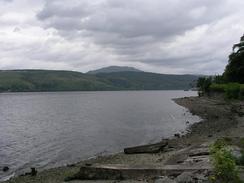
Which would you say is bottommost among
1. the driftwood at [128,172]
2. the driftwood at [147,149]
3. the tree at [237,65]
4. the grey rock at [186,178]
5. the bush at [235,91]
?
the driftwood at [147,149]

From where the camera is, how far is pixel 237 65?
106 meters

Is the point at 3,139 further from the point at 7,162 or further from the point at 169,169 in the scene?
the point at 169,169

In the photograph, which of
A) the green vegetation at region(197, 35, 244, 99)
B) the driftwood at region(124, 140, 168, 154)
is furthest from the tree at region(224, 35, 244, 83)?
the driftwood at region(124, 140, 168, 154)

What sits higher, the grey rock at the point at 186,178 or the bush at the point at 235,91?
the bush at the point at 235,91

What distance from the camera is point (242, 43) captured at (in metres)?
106

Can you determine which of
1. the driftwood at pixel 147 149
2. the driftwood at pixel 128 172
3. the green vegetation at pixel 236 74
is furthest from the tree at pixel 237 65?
the driftwood at pixel 128 172

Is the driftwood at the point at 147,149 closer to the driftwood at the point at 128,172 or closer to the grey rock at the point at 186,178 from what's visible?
the driftwood at the point at 128,172

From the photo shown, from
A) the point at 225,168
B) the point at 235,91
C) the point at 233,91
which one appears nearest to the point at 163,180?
the point at 225,168

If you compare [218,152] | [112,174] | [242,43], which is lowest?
[112,174]

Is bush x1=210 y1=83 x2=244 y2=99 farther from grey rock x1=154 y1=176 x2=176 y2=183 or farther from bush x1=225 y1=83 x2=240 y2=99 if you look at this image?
grey rock x1=154 y1=176 x2=176 y2=183

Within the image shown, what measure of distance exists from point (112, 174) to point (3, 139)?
35.1 m

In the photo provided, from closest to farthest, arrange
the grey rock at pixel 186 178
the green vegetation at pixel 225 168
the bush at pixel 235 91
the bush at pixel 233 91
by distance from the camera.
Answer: the green vegetation at pixel 225 168
the grey rock at pixel 186 178
the bush at pixel 235 91
the bush at pixel 233 91

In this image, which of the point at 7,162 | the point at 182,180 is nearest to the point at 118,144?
the point at 7,162

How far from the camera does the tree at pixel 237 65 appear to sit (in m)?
104
